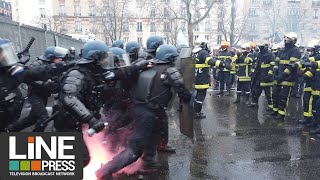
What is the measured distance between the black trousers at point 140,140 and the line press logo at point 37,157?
2.20 ft

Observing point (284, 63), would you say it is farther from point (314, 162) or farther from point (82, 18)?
point (82, 18)

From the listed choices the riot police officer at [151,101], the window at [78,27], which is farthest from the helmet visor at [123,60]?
the window at [78,27]

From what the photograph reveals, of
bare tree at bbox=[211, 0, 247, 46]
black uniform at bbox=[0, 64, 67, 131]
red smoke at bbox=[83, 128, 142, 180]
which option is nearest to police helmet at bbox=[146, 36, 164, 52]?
red smoke at bbox=[83, 128, 142, 180]

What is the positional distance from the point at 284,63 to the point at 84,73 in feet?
16.8

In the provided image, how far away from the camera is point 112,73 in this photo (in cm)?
413

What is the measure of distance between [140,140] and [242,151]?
85.5 inches

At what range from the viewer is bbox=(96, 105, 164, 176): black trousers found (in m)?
4.05

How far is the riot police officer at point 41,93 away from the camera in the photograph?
16.6 feet

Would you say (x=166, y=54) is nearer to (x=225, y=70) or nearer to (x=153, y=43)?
(x=153, y=43)

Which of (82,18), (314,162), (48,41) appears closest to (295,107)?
(314,162)

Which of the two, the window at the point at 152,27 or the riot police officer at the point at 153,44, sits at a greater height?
the window at the point at 152,27

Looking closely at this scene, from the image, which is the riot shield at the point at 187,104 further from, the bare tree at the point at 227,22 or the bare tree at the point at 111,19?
the bare tree at the point at 227,22

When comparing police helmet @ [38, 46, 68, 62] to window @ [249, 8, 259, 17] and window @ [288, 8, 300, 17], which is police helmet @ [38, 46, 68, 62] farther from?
window @ [249, 8, 259, 17]

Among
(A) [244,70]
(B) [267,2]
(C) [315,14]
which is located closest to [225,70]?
(A) [244,70]
